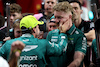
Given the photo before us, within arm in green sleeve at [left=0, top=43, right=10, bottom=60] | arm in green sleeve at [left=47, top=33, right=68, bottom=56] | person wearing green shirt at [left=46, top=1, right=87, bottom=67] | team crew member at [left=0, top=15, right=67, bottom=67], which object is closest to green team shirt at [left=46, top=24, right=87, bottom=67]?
person wearing green shirt at [left=46, top=1, right=87, bottom=67]

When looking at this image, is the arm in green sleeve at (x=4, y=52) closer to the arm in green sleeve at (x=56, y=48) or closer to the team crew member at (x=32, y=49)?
the team crew member at (x=32, y=49)

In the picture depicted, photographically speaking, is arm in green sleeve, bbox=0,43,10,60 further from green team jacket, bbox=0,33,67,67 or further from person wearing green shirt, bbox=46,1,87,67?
person wearing green shirt, bbox=46,1,87,67

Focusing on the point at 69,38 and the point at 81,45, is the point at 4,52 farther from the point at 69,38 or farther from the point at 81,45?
the point at 81,45

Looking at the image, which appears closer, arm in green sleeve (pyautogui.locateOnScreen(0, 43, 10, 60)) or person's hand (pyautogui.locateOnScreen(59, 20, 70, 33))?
arm in green sleeve (pyautogui.locateOnScreen(0, 43, 10, 60))

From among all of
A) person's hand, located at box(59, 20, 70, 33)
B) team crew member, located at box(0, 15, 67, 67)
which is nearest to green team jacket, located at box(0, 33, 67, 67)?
team crew member, located at box(0, 15, 67, 67)

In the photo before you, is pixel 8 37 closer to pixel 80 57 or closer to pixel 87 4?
pixel 80 57

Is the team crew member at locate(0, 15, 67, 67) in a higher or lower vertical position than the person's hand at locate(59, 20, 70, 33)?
lower

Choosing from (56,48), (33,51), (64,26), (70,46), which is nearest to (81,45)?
(70,46)

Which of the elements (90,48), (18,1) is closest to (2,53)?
(90,48)

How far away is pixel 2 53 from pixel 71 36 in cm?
132

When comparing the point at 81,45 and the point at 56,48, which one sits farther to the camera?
the point at 81,45

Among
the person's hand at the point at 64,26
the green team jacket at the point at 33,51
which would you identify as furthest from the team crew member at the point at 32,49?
the person's hand at the point at 64,26

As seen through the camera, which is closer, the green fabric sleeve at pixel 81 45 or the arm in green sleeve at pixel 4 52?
the arm in green sleeve at pixel 4 52

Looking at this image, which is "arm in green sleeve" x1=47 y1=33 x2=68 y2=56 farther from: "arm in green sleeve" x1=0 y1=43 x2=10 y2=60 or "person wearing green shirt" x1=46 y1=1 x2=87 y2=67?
"arm in green sleeve" x1=0 y1=43 x2=10 y2=60
